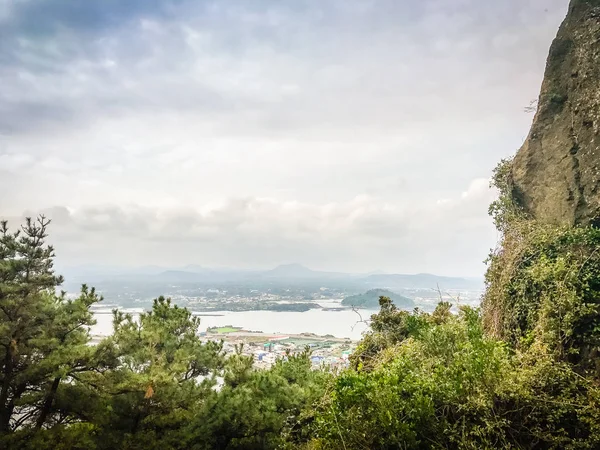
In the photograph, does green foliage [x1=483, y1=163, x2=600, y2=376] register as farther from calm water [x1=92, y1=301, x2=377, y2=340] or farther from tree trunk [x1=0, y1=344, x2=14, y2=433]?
calm water [x1=92, y1=301, x2=377, y2=340]

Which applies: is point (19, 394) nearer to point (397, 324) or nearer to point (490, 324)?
point (490, 324)

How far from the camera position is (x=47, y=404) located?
761 cm

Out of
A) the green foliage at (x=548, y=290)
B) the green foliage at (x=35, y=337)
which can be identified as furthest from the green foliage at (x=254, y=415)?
the green foliage at (x=548, y=290)

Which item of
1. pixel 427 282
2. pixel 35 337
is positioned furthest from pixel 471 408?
pixel 427 282

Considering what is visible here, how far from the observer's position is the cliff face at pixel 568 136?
658 centimetres

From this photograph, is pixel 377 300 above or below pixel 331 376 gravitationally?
above

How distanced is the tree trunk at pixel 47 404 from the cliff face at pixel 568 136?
9464 millimetres

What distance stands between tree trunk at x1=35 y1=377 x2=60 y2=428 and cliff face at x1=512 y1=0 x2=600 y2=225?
946 centimetres

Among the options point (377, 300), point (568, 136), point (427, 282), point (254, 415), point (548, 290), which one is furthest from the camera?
point (427, 282)

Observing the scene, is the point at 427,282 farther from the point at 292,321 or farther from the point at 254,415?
the point at 254,415

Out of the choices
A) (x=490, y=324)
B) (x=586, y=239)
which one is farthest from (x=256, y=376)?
(x=586, y=239)

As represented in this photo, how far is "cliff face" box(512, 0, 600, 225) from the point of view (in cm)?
658

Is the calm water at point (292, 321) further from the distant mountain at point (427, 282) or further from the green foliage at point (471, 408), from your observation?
the green foliage at point (471, 408)

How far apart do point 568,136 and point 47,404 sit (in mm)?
10854
